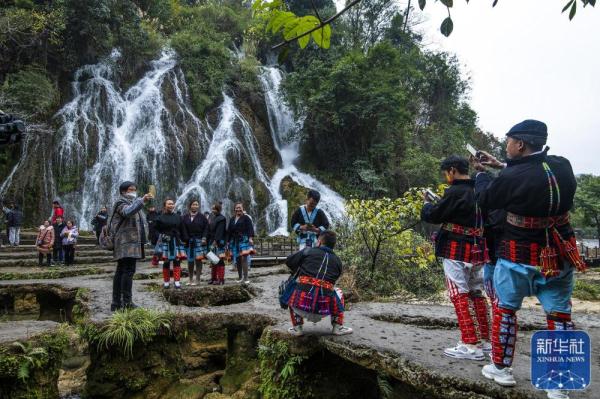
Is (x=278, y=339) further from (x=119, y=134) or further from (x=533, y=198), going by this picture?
(x=119, y=134)

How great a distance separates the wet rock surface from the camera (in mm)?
2146

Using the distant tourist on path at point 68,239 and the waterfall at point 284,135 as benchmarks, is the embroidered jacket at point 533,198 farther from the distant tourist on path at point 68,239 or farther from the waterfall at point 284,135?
the waterfall at point 284,135

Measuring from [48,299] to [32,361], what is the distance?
4.99 metres

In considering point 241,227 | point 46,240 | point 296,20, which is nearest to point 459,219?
point 296,20

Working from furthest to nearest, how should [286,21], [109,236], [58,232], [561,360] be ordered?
[58,232] < [109,236] < [561,360] < [286,21]

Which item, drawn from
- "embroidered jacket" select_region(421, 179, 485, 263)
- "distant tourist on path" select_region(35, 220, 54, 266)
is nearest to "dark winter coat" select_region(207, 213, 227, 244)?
"embroidered jacket" select_region(421, 179, 485, 263)

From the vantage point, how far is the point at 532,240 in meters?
2.95

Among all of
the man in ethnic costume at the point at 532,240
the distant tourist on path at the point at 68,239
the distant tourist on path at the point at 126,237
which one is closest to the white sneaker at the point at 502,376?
the man in ethnic costume at the point at 532,240

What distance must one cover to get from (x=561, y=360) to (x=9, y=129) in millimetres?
5317

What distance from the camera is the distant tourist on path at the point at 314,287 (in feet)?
14.3

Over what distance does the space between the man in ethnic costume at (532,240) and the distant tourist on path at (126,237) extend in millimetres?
4389

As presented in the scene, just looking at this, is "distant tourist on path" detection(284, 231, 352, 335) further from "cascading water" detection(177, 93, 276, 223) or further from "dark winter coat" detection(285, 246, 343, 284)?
"cascading water" detection(177, 93, 276, 223)

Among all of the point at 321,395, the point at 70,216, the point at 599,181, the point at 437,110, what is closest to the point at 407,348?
the point at 321,395

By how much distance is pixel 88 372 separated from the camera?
516 cm
